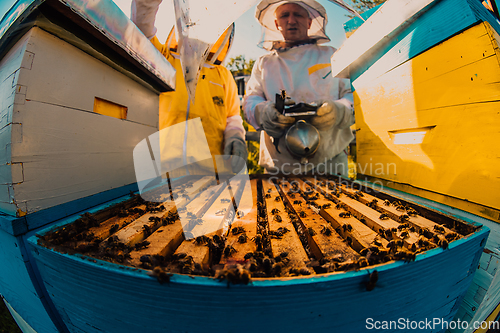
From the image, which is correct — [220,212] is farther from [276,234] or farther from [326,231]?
[326,231]

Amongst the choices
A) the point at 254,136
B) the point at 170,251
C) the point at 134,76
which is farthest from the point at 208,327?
the point at 254,136

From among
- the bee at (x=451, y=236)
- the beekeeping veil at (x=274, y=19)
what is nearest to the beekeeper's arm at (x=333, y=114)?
the beekeeping veil at (x=274, y=19)

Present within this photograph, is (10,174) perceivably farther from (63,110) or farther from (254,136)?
(254,136)

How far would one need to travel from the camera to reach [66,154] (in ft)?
3.60

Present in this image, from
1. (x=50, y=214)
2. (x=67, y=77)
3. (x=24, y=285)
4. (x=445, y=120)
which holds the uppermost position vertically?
(x=67, y=77)

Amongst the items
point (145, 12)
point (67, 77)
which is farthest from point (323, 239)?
point (145, 12)

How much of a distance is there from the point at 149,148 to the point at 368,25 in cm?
220

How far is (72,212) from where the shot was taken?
113 cm

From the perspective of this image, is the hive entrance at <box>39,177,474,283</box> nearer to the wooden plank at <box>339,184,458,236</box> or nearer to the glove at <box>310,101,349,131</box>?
the wooden plank at <box>339,184,458,236</box>

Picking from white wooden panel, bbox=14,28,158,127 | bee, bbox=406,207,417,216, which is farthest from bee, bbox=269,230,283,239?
white wooden panel, bbox=14,28,158,127

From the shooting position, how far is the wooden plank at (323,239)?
808mm

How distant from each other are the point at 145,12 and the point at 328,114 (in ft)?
8.60

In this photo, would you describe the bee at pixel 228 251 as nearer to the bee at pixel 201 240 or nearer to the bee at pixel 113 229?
the bee at pixel 201 240

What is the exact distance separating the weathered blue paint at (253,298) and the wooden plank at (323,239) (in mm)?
158
